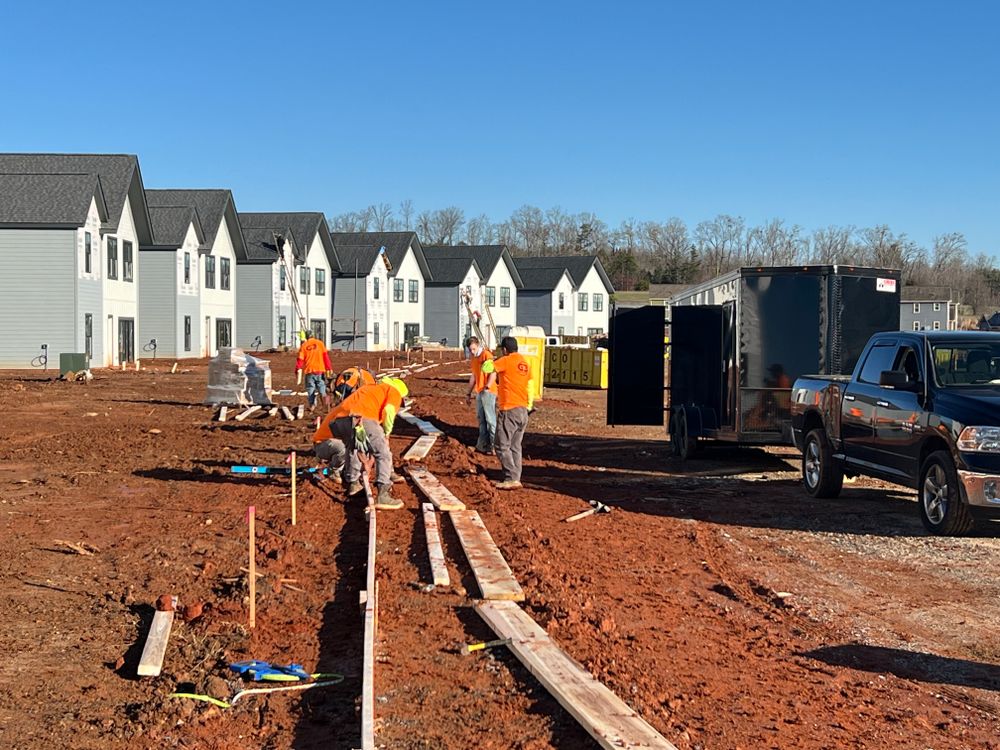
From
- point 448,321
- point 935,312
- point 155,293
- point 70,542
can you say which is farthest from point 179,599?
point 935,312

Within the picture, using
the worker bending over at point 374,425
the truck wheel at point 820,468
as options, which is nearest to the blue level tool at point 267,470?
the worker bending over at point 374,425

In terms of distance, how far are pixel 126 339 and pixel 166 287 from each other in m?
4.70

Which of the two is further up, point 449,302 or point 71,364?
point 449,302

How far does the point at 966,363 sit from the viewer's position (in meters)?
12.5

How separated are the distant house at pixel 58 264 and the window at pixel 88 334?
1.4 inches

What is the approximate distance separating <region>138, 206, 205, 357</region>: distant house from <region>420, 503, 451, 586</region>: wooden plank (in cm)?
4207

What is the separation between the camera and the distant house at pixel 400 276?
76750 mm

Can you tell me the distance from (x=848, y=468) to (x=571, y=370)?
2854 cm

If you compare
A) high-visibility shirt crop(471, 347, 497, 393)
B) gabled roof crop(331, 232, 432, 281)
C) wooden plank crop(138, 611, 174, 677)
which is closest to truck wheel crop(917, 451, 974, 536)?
wooden plank crop(138, 611, 174, 677)

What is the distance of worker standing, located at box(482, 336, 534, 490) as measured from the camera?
49.1ft

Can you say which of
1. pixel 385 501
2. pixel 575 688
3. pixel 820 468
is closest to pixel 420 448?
pixel 385 501

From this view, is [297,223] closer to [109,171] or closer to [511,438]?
[109,171]

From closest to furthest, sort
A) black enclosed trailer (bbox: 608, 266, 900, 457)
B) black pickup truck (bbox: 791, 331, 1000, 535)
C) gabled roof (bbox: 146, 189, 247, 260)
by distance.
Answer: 1. black pickup truck (bbox: 791, 331, 1000, 535)
2. black enclosed trailer (bbox: 608, 266, 900, 457)
3. gabled roof (bbox: 146, 189, 247, 260)

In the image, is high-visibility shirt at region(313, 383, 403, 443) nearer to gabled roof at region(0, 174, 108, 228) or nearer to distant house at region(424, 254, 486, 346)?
gabled roof at region(0, 174, 108, 228)
